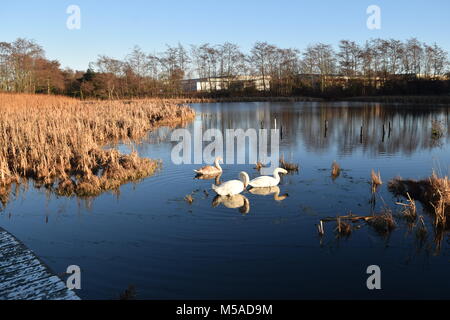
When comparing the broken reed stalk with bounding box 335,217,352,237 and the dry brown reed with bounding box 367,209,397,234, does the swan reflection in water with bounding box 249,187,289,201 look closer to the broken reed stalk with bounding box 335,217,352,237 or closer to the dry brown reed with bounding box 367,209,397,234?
the broken reed stalk with bounding box 335,217,352,237

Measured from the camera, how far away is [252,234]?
675 cm

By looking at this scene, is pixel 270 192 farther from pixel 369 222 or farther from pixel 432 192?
pixel 432 192

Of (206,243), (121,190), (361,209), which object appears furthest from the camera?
(121,190)

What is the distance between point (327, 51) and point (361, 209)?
63.2 meters

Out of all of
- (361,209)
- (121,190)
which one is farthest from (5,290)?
(361,209)

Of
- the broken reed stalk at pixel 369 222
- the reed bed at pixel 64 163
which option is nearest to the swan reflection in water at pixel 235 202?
the broken reed stalk at pixel 369 222

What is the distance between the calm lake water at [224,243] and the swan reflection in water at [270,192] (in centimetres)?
14

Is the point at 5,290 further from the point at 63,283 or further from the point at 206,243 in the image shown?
the point at 206,243

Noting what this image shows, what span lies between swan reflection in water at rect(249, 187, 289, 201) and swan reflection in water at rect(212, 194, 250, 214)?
1.56 feet

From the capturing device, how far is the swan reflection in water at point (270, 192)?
29.0 feet

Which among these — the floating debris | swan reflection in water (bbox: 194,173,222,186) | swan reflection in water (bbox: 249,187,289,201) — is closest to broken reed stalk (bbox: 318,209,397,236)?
swan reflection in water (bbox: 249,187,289,201)

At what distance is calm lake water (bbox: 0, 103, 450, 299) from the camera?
511 centimetres

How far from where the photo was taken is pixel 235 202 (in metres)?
8.46

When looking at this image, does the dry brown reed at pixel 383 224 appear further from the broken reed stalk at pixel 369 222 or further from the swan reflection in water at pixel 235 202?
the swan reflection in water at pixel 235 202
